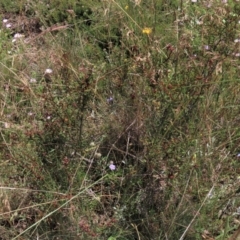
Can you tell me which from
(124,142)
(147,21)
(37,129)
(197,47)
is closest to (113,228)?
(124,142)

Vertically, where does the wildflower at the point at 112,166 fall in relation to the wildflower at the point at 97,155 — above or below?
below

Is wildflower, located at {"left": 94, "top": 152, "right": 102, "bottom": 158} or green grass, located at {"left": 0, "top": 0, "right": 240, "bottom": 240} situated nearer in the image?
green grass, located at {"left": 0, "top": 0, "right": 240, "bottom": 240}

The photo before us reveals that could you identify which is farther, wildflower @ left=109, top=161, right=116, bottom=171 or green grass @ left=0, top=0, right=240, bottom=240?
wildflower @ left=109, top=161, right=116, bottom=171

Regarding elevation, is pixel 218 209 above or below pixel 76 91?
below

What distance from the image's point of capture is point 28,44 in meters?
3.26

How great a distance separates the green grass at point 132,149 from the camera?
1999 millimetres

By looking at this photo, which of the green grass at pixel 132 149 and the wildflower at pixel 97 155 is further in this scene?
the wildflower at pixel 97 155

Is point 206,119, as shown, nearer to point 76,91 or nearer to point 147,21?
point 76,91

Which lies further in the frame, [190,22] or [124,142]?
[190,22]

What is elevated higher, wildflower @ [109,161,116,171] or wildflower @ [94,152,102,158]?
wildflower @ [94,152,102,158]

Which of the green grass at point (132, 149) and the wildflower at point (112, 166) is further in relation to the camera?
the wildflower at point (112, 166)

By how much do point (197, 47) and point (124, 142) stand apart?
2.65 ft

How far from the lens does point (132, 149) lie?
220 centimetres

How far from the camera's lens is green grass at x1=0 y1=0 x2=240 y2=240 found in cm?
200
